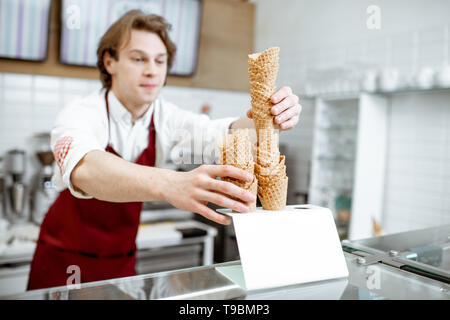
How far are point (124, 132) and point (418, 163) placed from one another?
201 cm

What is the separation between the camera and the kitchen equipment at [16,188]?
7.97 feet

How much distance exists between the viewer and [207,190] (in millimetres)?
558

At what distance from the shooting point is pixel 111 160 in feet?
2.26

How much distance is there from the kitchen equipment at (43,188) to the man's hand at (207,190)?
6.85ft

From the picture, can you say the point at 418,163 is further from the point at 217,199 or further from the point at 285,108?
the point at 217,199

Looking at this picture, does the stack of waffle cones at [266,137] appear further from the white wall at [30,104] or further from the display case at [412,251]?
the white wall at [30,104]

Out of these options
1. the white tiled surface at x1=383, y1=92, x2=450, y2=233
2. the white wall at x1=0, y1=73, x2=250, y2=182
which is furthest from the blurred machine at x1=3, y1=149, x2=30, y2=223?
the white tiled surface at x1=383, y1=92, x2=450, y2=233

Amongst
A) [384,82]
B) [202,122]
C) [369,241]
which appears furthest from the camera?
[384,82]

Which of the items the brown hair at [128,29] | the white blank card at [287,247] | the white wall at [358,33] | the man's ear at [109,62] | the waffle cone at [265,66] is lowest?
the white blank card at [287,247]

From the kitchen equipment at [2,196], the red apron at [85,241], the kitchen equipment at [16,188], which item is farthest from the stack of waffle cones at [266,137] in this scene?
the kitchen equipment at [2,196]

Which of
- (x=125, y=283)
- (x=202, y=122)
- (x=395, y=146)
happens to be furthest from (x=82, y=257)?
(x=395, y=146)

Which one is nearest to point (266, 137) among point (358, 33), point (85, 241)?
point (85, 241)
